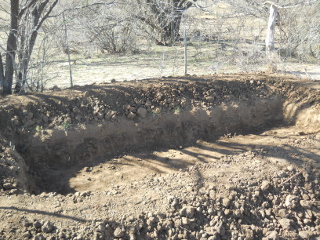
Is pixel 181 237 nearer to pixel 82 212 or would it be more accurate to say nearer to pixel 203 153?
pixel 82 212

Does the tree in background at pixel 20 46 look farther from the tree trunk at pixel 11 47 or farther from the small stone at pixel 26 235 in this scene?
the small stone at pixel 26 235

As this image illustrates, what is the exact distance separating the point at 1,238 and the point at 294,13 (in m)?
11.9

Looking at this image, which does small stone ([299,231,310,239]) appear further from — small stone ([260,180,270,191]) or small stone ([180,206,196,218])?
small stone ([180,206,196,218])

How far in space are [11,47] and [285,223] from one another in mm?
5651

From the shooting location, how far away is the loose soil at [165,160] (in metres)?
3.51

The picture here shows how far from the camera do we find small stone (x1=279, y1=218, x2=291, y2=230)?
3.81 m

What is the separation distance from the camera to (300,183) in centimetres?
433

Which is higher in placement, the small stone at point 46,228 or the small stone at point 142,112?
the small stone at point 142,112

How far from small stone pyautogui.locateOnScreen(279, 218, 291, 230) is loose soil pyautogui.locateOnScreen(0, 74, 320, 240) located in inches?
1.1

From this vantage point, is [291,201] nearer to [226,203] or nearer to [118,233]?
[226,203]

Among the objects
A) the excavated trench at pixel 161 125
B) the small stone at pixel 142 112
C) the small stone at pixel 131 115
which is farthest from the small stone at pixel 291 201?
the small stone at pixel 131 115

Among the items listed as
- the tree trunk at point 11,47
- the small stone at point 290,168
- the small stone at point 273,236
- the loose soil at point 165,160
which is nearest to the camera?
the loose soil at point 165,160

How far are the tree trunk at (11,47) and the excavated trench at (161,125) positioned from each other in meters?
1.49

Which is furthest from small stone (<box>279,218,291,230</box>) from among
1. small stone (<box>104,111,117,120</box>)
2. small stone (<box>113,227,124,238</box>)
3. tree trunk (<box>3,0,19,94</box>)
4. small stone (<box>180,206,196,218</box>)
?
tree trunk (<box>3,0,19,94</box>)
